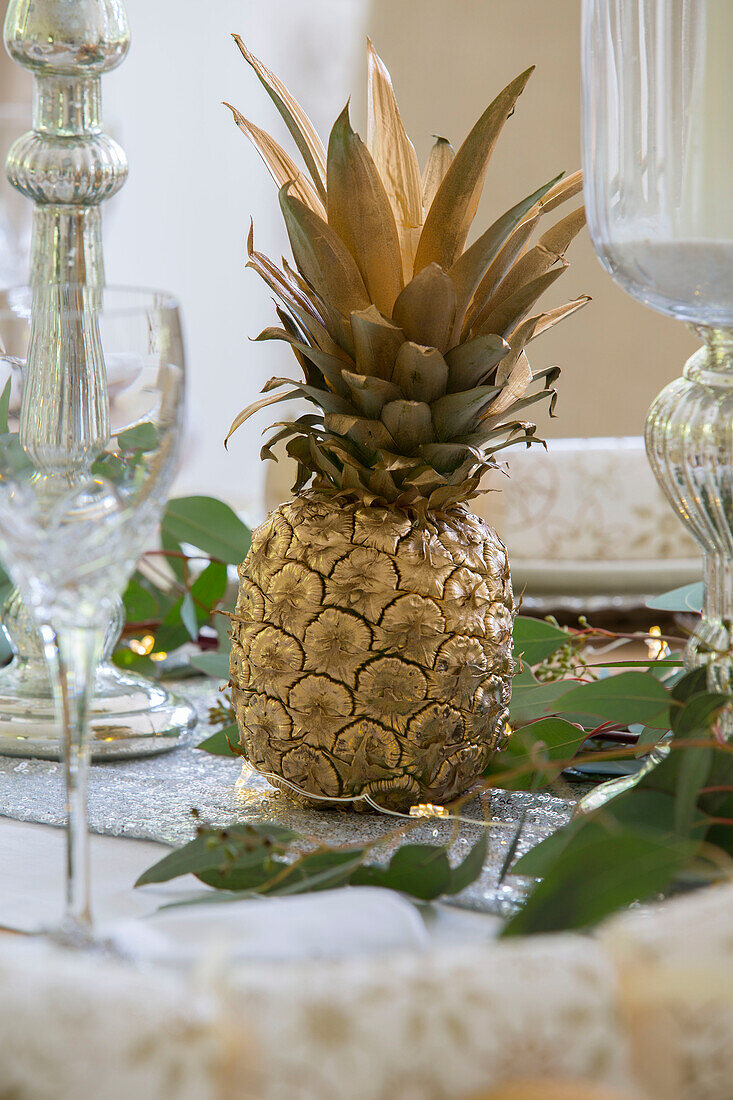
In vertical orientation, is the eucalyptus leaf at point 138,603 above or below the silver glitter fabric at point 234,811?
above

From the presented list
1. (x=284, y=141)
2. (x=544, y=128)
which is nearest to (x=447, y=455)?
(x=544, y=128)

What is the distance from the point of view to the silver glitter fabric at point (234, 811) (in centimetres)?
44

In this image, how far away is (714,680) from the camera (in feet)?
1.42

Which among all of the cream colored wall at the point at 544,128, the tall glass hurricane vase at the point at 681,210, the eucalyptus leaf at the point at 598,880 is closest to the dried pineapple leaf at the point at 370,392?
the tall glass hurricane vase at the point at 681,210

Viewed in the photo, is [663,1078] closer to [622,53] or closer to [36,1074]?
[36,1074]

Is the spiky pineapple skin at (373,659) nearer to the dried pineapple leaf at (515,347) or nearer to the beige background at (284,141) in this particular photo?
the dried pineapple leaf at (515,347)

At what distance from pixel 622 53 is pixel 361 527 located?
0.21 metres

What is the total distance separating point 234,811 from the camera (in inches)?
19.9

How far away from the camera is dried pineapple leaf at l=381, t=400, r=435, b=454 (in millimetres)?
479

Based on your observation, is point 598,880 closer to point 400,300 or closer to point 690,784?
point 690,784

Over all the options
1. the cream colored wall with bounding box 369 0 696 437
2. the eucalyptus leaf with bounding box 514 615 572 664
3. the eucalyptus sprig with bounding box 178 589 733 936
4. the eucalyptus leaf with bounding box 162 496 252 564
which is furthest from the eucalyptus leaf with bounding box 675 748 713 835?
the cream colored wall with bounding box 369 0 696 437

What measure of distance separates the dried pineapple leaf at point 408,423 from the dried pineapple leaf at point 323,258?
5 centimetres

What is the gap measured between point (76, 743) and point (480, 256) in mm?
269

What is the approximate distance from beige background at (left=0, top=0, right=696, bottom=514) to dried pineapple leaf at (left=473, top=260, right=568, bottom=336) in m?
1.66
